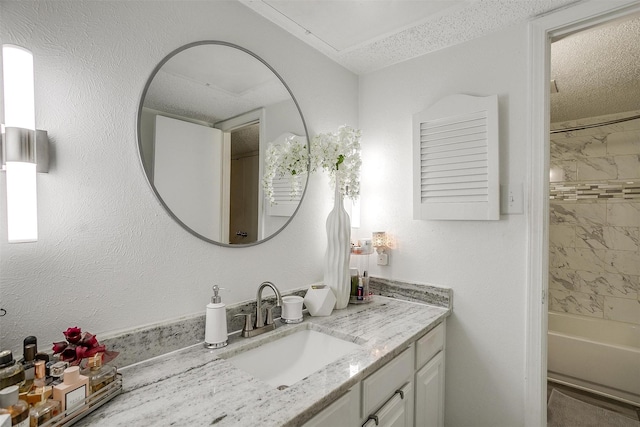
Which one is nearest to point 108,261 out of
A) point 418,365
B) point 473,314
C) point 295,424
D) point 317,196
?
point 295,424

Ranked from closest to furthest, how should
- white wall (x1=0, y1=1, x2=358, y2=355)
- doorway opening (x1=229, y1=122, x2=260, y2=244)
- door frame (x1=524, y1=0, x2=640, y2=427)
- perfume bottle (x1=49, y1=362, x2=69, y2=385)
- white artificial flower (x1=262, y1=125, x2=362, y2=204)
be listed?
perfume bottle (x1=49, y1=362, x2=69, y2=385) → white wall (x1=0, y1=1, x2=358, y2=355) → doorway opening (x1=229, y1=122, x2=260, y2=244) → door frame (x1=524, y1=0, x2=640, y2=427) → white artificial flower (x1=262, y1=125, x2=362, y2=204)

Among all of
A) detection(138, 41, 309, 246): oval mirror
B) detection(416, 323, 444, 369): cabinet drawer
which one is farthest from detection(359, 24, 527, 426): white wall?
detection(138, 41, 309, 246): oval mirror

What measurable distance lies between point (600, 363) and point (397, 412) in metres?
2.20

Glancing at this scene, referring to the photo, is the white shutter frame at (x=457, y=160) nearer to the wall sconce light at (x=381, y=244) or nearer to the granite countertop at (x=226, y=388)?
the wall sconce light at (x=381, y=244)

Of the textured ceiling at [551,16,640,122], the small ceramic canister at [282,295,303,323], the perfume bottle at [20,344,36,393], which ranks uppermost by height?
the textured ceiling at [551,16,640,122]

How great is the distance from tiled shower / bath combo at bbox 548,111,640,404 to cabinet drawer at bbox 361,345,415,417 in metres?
2.10

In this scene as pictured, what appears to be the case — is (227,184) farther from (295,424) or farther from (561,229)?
(561,229)

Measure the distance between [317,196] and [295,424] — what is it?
1.14 m

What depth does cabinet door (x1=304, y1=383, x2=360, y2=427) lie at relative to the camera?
0.86 metres

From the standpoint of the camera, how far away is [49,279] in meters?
0.86

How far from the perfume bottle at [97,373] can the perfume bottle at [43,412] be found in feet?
0.26

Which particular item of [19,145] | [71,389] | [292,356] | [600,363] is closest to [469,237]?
[292,356]

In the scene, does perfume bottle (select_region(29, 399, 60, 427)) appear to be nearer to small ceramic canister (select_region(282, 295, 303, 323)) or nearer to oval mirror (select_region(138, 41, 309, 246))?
oval mirror (select_region(138, 41, 309, 246))

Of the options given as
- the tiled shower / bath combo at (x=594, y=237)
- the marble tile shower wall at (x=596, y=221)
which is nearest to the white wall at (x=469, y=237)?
the tiled shower / bath combo at (x=594, y=237)
